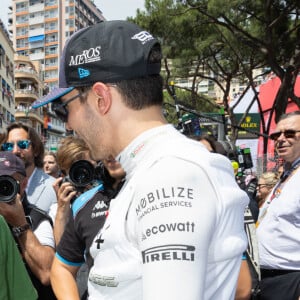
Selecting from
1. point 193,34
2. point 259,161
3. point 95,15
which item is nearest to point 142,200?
point 259,161

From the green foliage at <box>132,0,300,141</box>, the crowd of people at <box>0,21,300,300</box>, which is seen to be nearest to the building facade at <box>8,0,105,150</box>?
the green foliage at <box>132,0,300,141</box>

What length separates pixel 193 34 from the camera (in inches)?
639

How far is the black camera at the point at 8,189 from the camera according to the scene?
2258 mm

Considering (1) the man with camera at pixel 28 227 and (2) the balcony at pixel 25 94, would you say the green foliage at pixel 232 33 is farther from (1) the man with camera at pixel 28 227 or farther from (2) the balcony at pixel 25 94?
(2) the balcony at pixel 25 94

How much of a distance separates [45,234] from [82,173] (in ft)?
1.43

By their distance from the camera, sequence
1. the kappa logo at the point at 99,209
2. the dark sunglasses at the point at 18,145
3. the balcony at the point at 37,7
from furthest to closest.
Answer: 1. the balcony at the point at 37,7
2. the dark sunglasses at the point at 18,145
3. the kappa logo at the point at 99,209

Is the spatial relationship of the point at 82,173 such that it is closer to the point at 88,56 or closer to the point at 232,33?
the point at 88,56

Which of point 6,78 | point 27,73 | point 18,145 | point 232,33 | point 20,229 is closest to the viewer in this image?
point 20,229

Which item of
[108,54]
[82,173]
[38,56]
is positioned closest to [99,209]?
[82,173]

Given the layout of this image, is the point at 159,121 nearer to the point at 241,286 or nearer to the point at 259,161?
the point at 241,286

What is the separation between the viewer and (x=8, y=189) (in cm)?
228

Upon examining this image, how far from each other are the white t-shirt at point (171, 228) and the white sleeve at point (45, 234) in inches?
59.4

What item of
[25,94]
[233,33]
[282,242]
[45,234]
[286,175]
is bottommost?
[25,94]

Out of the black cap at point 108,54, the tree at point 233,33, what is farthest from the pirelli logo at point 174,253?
the tree at point 233,33
